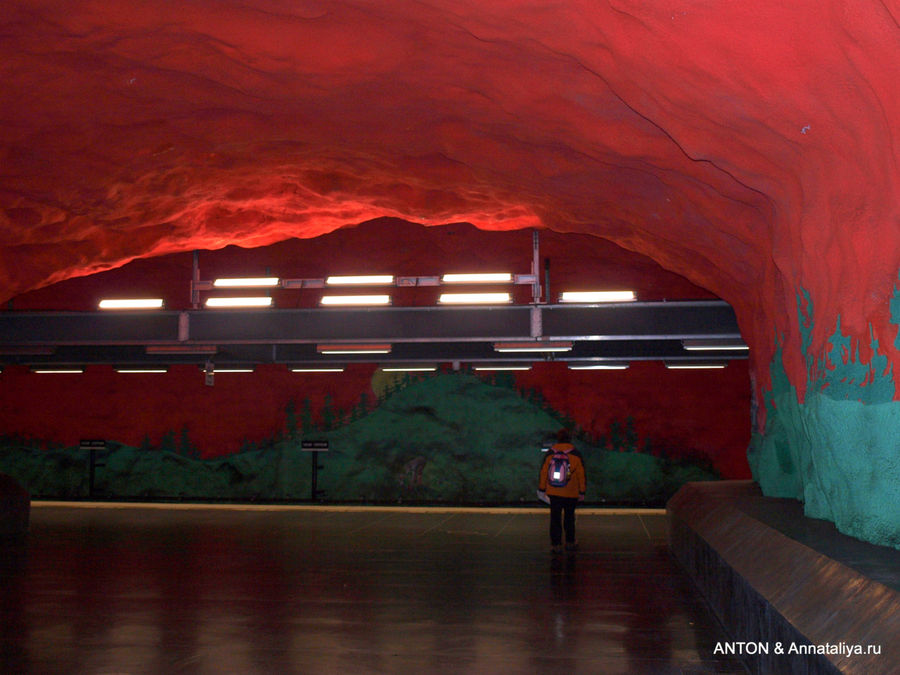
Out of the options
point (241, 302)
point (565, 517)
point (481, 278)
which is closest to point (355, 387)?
point (241, 302)

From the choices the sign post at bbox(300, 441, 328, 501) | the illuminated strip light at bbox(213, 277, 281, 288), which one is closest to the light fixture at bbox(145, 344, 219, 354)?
the illuminated strip light at bbox(213, 277, 281, 288)

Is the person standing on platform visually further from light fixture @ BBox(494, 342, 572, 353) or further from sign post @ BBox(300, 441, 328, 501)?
sign post @ BBox(300, 441, 328, 501)

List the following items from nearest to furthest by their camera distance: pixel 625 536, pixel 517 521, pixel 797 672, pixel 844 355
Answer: pixel 797 672 → pixel 844 355 → pixel 625 536 → pixel 517 521

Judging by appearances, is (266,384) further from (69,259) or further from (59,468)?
(69,259)

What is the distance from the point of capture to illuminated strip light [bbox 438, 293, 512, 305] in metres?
13.5

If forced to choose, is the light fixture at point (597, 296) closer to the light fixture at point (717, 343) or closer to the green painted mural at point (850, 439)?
the light fixture at point (717, 343)

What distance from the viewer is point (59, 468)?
20719mm

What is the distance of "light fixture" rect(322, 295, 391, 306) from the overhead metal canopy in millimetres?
131

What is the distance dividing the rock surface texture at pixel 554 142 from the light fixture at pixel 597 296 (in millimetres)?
1098

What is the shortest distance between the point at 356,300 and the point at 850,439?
9.40 m

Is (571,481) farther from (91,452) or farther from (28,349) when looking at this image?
(91,452)

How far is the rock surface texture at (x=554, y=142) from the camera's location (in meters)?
5.03

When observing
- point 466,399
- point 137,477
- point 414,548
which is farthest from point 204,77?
point 137,477

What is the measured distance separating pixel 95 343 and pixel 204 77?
321 inches
